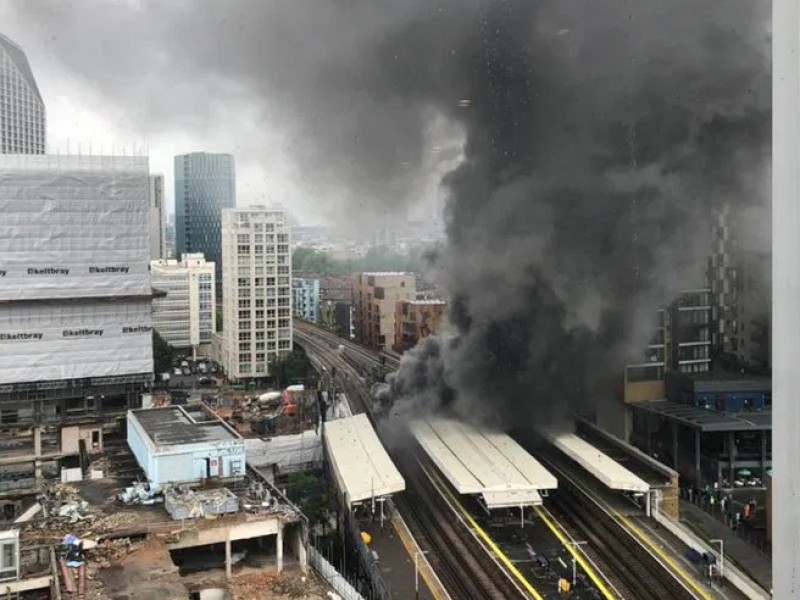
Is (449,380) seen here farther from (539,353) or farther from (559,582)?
(559,582)

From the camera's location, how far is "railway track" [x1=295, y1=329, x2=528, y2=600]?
6.16 meters

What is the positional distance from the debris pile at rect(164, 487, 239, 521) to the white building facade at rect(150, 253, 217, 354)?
13.0 m

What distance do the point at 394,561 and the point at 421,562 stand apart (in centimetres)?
21

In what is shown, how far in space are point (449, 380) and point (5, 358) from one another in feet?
17.7

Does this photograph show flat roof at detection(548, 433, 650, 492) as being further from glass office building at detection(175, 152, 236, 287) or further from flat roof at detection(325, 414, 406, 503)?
glass office building at detection(175, 152, 236, 287)

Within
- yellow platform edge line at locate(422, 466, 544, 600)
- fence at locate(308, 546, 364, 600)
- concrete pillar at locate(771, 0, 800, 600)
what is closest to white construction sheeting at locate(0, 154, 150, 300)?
yellow platform edge line at locate(422, 466, 544, 600)

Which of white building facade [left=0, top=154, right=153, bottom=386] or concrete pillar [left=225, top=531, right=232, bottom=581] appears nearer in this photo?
concrete pillar [left=225, top=531, right=232, bottom=581]

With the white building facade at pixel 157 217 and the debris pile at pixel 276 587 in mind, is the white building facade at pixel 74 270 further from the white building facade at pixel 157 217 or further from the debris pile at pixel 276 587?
the white building facade at pixel 157 217

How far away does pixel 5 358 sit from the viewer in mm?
10805

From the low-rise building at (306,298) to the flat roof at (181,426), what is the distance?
6.35 meters

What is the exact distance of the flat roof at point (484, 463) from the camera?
7.50 metres

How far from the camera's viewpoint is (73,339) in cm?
1112

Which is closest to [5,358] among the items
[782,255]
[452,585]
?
[452,585]

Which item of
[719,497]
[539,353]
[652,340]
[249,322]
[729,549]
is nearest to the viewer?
[729,549]
